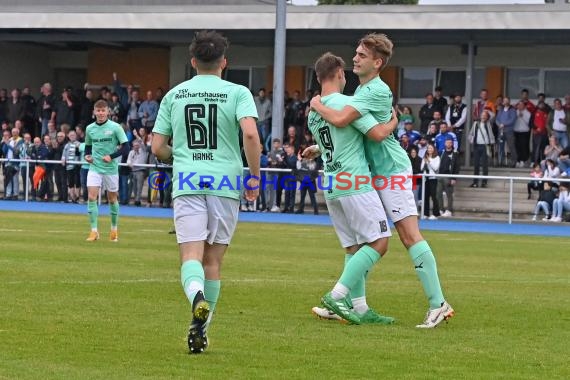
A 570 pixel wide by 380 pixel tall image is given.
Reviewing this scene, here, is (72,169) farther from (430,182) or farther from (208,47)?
(208,47)

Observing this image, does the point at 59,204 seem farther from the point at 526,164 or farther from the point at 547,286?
the point at 547,286

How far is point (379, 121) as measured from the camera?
9703 millimetres

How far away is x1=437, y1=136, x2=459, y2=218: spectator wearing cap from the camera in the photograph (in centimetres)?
3083

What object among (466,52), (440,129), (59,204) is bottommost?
(59,204)

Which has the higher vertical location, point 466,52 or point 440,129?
point 466,52

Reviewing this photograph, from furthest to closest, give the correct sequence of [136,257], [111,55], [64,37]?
[111,55] < [64,37] < [136,257]

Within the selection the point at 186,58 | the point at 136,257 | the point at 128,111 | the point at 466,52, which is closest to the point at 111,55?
the point at 186,58

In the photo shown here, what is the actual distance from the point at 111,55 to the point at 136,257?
96.1 feet

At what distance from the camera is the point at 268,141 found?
36.5 metres

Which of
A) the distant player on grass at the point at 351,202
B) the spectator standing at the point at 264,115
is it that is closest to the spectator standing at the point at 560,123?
the spectator standing at the point at 264,115

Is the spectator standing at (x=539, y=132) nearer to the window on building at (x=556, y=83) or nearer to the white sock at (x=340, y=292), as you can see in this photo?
the window on building at (x=556, y=83)

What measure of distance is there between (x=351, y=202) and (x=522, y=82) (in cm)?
2938

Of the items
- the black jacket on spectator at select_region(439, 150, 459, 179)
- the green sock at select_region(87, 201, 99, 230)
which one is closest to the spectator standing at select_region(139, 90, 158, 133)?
the black jacket on spectator at select_region(439, 150, 459, 179)

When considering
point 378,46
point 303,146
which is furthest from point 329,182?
point 303,146
